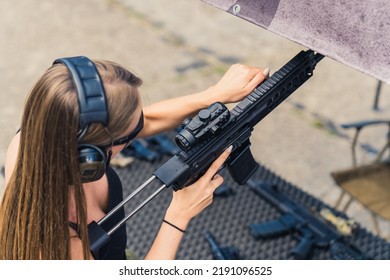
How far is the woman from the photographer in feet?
5.61

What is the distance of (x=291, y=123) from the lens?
195 inches

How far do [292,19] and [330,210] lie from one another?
1.68 m

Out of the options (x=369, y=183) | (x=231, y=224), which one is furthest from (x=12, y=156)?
(x=369, y=183)

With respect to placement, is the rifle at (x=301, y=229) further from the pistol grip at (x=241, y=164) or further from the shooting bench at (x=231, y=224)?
the pistol grip at (x=241, y=164)

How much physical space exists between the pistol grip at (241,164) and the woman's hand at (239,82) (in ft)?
0.72

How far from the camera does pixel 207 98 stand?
243 centimetres

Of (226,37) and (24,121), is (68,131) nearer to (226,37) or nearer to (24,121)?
(24,121)

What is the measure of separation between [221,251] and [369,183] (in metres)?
1.17

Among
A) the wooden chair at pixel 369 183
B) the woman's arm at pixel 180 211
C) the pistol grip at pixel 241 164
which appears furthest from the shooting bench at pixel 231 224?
the woman's arm at pixel 180 211

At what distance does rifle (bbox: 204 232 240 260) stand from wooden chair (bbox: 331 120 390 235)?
2.96ft

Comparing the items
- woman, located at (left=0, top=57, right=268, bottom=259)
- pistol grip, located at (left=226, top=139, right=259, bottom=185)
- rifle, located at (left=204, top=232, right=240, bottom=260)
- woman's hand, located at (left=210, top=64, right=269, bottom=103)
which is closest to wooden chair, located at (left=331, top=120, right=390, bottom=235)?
rifle, located at (left=204, top=232, right=240, bottom=260)

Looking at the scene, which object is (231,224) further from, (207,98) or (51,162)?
(51,162)

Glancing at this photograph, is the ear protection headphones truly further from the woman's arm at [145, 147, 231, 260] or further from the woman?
the woman's arm at [145, 147, 231, 260]

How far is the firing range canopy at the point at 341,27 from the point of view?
1.61 metres
